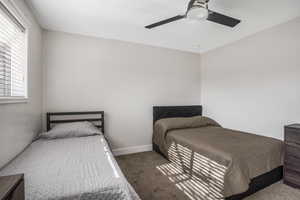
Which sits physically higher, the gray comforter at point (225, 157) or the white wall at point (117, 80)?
the white wall at point (117, 80)

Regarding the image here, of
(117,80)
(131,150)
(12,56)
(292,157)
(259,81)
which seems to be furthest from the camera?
(131,150)

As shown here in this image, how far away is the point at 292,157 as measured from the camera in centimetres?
194

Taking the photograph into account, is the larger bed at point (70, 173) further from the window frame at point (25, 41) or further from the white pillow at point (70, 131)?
the window frame at point (25, 41)

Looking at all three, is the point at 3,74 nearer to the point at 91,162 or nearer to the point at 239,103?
the point at 91,162

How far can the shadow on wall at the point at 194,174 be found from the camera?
1712 mm

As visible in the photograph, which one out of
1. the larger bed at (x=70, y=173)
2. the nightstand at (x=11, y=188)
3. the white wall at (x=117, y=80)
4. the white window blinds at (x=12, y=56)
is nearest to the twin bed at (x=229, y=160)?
the white wall at (x=117, y=80)

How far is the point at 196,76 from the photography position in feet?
12.7

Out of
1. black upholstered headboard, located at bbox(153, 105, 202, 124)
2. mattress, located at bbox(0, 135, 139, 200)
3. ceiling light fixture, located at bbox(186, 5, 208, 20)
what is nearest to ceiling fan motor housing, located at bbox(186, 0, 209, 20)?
ceiling light fixture, located at bbox(186, 5, 208, 20)

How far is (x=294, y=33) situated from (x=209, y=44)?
1400 mm

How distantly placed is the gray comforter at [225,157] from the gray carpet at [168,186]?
16cm

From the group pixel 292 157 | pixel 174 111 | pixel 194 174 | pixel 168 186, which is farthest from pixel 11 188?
pixel 174 111

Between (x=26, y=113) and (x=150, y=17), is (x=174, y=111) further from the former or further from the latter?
(x=26, y=113)

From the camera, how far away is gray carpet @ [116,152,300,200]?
176 centimetres

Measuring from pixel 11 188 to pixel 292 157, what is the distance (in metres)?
2.87
